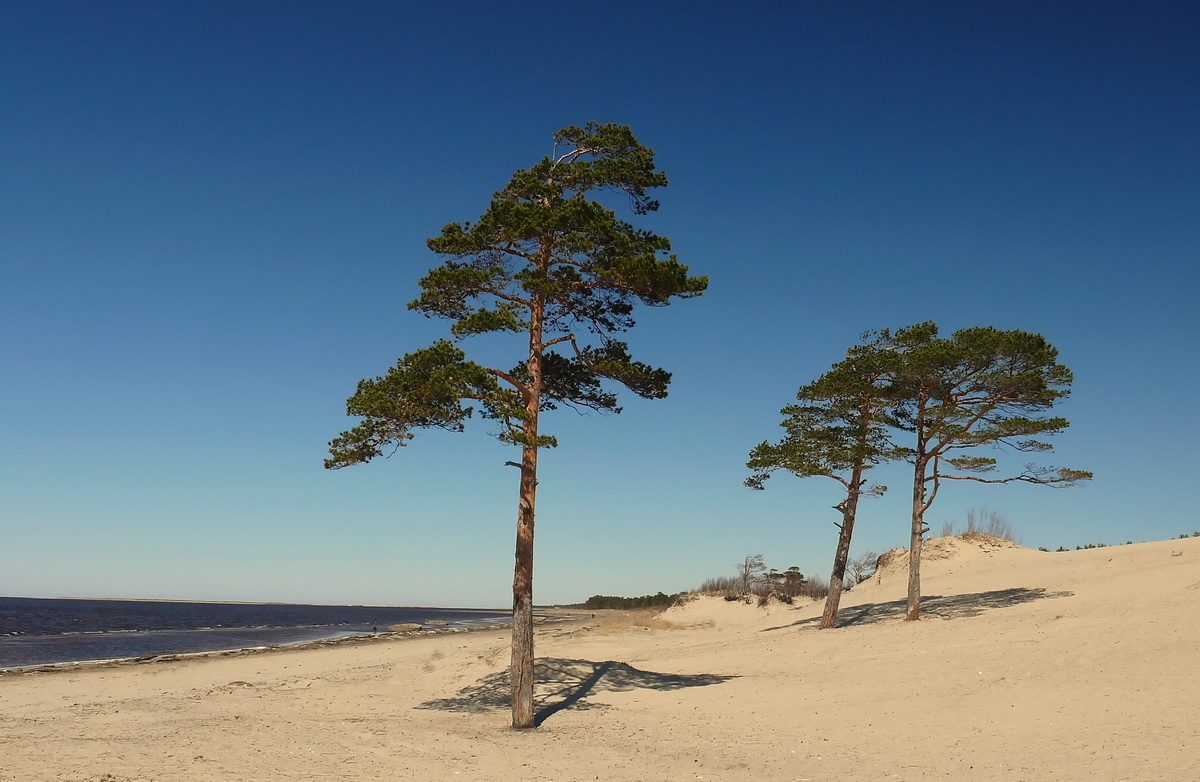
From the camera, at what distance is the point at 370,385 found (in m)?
16.3

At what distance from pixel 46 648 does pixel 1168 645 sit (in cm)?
5661

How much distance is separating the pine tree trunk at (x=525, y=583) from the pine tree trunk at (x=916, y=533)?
1597cm

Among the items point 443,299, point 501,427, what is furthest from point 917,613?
point 443,299

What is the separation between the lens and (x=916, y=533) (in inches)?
1057

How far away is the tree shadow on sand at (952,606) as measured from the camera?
27.3 m

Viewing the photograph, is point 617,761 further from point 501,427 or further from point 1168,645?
point 1168,645

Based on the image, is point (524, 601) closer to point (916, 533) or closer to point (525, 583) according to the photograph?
point (525, 583)

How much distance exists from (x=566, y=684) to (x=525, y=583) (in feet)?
17.2

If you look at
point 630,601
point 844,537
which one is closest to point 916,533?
point 844,537

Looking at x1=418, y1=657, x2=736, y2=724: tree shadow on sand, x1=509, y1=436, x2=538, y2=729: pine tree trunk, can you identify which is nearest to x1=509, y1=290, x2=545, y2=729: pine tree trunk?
x1=509, y1=436, x2=538, y2=729: pine tree trunk

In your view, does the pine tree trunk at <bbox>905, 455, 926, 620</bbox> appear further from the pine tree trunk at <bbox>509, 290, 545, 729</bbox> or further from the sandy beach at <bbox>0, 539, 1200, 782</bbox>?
the pine tree trunk at <bbox>509, 290, 545, 729</bbox>

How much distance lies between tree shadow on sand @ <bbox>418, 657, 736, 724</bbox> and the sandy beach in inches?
3.5

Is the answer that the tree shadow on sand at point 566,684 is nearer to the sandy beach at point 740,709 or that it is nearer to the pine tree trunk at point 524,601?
the sandy beach at point 740,709

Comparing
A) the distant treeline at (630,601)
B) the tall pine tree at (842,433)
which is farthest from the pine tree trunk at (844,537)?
the distant treeline at (630,601)
